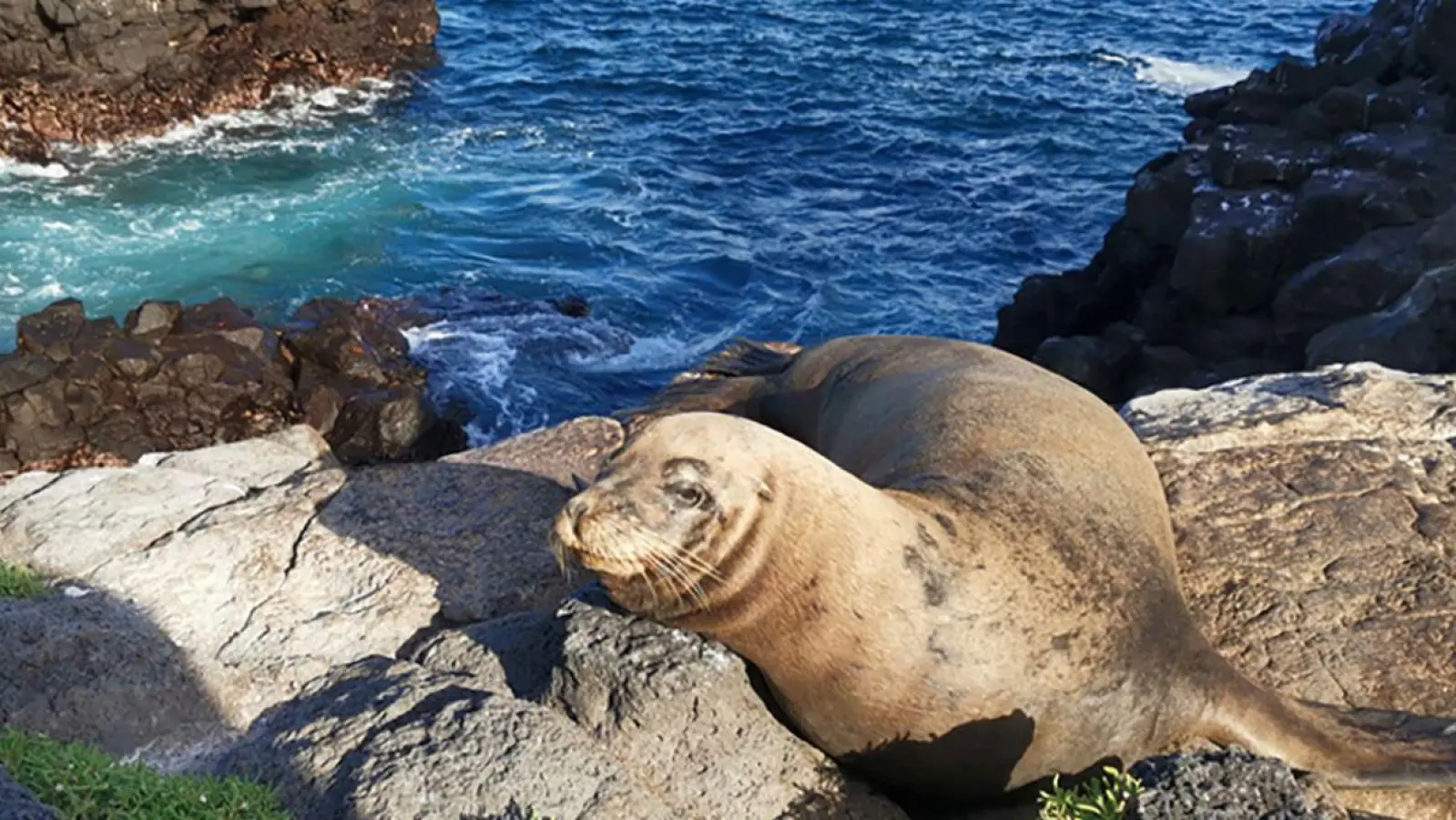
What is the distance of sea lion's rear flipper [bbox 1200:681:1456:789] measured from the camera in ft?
16.8

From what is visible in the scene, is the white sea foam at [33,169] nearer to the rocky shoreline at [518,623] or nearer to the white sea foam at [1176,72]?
the rocky shoreline at [518,623]

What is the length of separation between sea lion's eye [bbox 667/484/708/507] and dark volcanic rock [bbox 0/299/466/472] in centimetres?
1043

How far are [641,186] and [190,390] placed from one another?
36.1 ft

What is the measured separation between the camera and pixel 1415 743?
521 centimetres

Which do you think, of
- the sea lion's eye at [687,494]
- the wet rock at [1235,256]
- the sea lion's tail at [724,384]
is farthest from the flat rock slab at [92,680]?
the wet rock at [1235,256]

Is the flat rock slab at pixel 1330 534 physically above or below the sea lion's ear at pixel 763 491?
below

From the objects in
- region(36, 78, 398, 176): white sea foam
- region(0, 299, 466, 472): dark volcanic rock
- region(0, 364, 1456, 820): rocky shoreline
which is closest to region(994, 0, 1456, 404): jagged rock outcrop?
region(0, 364, 1456, 820): rocky shoreline

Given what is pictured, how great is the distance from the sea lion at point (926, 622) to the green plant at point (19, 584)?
117 inches

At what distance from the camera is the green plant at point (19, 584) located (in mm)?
6598

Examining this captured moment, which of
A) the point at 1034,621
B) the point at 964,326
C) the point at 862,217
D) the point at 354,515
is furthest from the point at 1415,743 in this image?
the point at 862,217

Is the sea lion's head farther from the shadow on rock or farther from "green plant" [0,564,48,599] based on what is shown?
"green plant" [0,564,48,599]

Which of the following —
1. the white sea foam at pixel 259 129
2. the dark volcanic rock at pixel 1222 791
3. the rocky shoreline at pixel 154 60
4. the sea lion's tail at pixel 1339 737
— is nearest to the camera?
the dark volcanic rock at pixel 1222 791

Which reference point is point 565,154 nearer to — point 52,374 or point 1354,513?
point 52,374

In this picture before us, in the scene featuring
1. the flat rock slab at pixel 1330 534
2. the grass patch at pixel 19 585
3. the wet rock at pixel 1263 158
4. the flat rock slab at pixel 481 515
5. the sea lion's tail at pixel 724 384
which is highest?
the flat rock slab at pixel 1330 534
